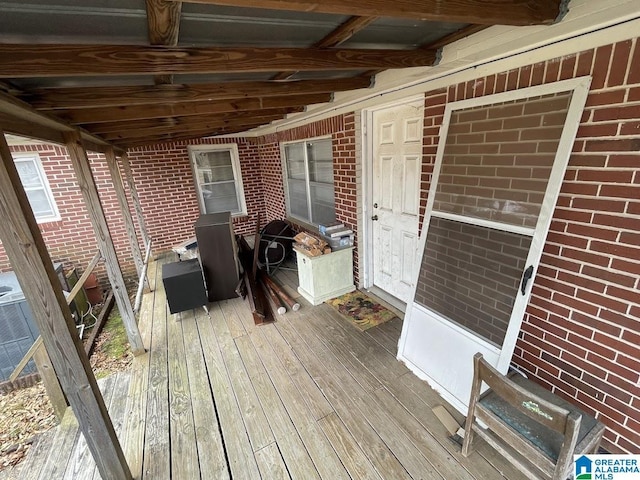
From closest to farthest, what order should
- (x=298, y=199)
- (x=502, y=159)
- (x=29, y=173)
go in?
(x=502, y=159)
(x=29, y=173)
(x=298, y=199)

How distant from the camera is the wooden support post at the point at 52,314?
121cm

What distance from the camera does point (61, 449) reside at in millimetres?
1828

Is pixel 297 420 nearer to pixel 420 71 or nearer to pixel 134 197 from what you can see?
pixel 420 71

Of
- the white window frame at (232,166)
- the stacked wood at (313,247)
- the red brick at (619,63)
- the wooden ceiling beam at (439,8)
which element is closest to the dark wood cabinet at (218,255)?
the stacked wood at (313,247)

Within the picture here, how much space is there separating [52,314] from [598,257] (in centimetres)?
274

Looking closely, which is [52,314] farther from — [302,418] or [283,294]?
[283,294]

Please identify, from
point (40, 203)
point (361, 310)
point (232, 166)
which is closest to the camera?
point (361, 310)

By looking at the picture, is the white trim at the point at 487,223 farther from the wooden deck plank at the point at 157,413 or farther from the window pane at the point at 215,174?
the window pane at the point at 215,174

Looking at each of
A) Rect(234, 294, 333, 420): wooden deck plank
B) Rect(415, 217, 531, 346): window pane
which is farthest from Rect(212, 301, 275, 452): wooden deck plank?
Rect(415, 217, 531, 346): window pane

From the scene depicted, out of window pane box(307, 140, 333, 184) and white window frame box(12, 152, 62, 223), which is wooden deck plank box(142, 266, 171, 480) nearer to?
window pane box(307, 140, 333, 184)

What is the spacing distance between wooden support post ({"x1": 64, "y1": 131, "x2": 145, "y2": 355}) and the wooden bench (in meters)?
2.81

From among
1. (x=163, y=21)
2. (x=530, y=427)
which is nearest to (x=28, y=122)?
(x=163, y=21)

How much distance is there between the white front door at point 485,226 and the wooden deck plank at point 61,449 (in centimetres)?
241

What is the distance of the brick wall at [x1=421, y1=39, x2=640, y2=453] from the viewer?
4.21ft
